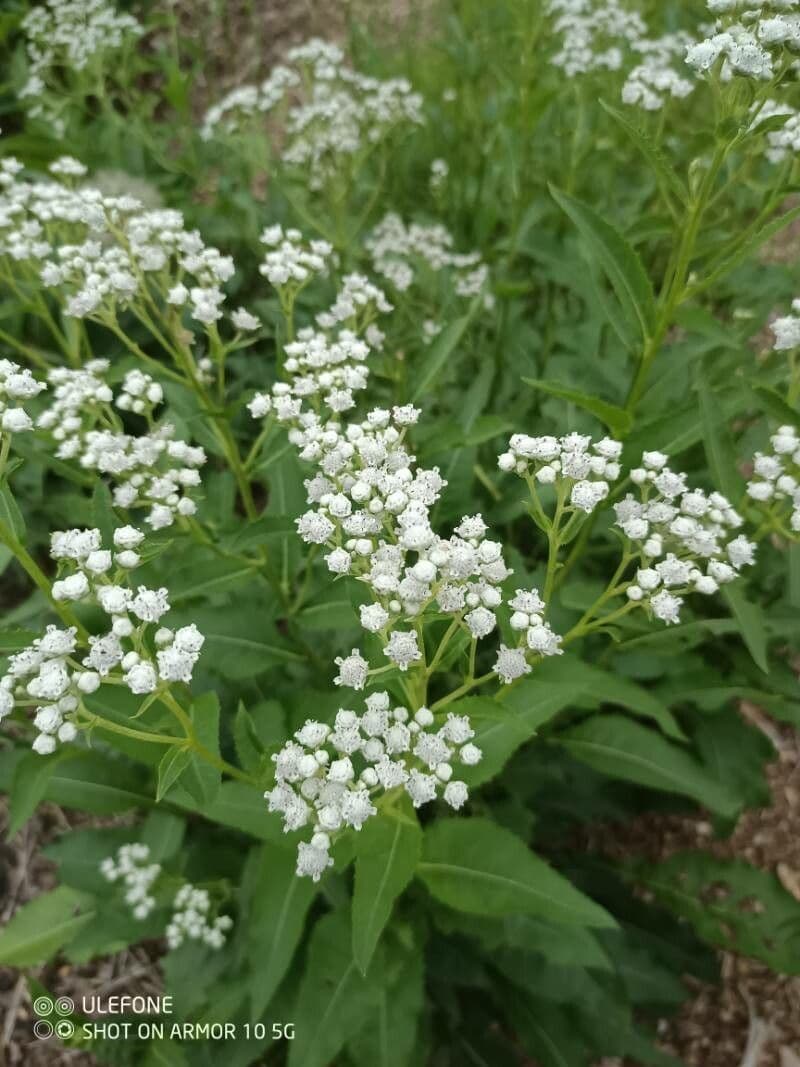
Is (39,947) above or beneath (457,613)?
beneath

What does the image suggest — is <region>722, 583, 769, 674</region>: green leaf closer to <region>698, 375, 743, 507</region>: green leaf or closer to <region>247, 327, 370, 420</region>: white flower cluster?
<region>698, 375, 743, 507</region>: green leaf

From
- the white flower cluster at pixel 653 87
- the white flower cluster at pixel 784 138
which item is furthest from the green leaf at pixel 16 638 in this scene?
the white flower cluster at pixel 653 87

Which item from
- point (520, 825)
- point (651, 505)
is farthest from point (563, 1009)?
point (651, 505)

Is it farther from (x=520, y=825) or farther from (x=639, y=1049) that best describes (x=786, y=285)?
(x=639, y=1049)

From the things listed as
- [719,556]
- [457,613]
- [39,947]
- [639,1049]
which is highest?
[719,556]

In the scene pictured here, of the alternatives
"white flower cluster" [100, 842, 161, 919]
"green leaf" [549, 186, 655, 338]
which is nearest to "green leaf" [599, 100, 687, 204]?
"green leaf" [549, 186, 655, 338]

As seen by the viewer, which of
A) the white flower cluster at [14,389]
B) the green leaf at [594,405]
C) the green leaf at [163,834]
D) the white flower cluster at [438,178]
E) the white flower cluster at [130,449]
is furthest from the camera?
the white flower cluster at [438,178]

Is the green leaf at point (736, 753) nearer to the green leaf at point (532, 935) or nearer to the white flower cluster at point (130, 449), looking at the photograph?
the green leaf at point (532, 935)
